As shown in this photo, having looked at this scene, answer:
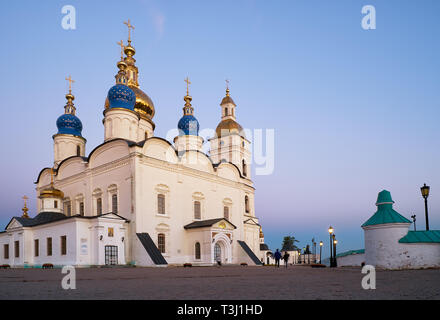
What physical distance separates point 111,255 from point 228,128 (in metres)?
21.4

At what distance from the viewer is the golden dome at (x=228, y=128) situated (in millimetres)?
41094

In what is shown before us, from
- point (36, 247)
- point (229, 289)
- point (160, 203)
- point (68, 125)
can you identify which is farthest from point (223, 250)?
point (229, 289)

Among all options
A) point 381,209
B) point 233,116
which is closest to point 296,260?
point 233,116

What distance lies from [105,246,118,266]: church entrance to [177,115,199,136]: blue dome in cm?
1684

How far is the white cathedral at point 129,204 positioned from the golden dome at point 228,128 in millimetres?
6120

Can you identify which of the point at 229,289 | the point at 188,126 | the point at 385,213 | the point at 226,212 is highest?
the point at 188,126

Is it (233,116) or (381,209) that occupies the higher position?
(233,116)

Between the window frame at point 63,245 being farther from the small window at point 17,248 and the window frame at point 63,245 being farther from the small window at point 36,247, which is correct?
the small window at point 17,248

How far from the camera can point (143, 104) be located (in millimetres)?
36875

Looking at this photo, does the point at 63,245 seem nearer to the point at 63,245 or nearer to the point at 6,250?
A: the point at 63,245

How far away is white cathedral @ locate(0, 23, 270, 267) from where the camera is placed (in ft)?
81.2
